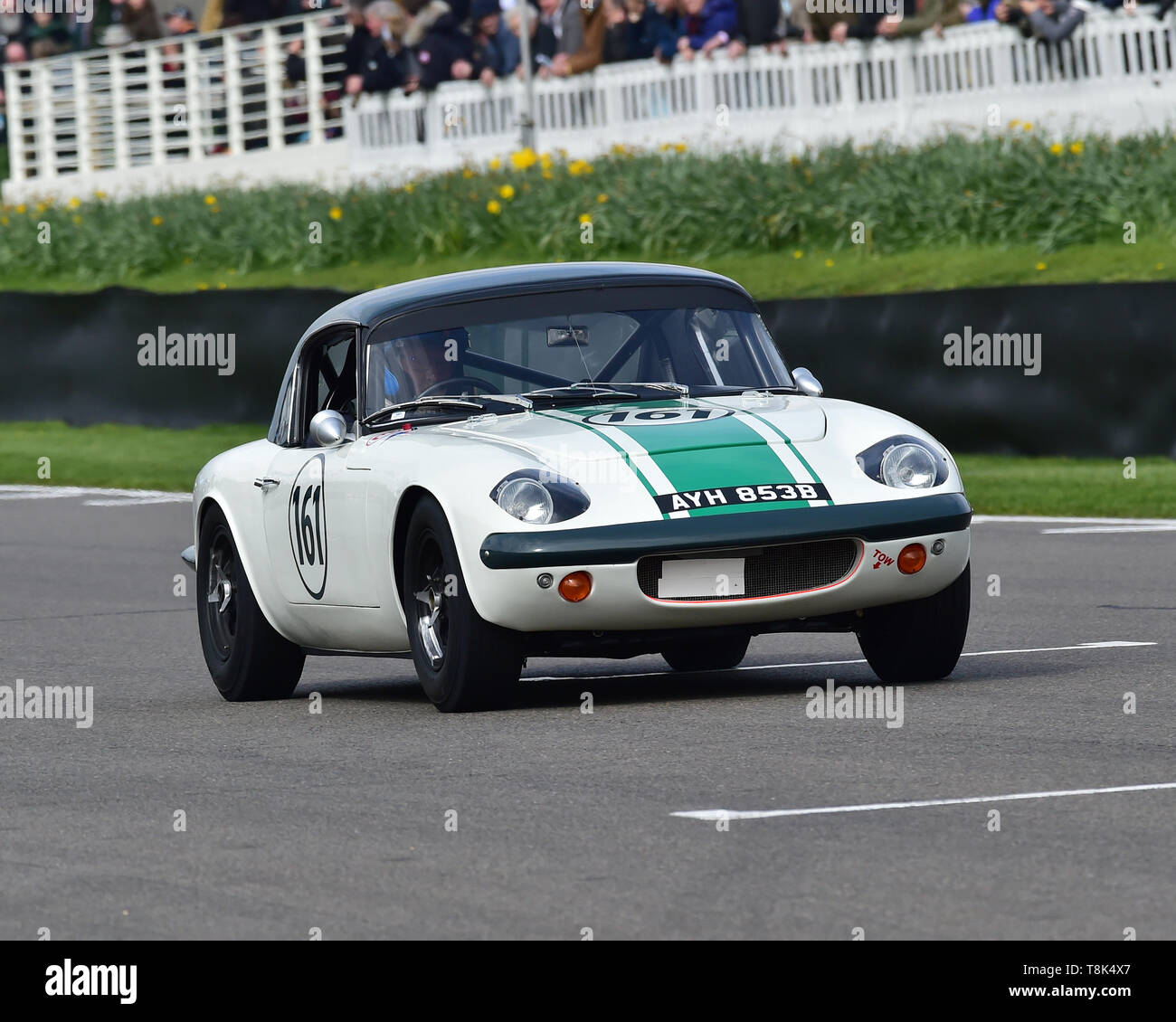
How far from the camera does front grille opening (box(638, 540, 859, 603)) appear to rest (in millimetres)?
8203

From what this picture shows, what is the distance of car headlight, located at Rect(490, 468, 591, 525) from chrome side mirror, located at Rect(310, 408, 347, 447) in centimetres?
115

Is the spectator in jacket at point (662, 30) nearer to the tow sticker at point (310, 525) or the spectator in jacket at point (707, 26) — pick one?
the spectator in jacket at point (707, 26)

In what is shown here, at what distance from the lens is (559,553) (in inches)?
320

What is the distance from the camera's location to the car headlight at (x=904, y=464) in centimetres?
851

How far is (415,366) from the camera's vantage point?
30.8ft

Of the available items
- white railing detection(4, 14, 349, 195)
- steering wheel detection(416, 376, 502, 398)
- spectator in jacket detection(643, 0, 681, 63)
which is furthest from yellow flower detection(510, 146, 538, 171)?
steering wheel detection(416, 376, 502, 398)

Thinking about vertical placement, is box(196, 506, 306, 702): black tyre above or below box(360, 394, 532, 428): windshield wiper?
below

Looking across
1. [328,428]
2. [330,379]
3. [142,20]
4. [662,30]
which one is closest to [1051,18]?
[662,30]

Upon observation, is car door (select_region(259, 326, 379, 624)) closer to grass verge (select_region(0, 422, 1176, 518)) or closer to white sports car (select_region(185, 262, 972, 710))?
white sports car (select_region(185, 262, 972, 710))

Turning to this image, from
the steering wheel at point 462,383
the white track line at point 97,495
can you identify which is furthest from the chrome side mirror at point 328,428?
the white track line at point 97,495

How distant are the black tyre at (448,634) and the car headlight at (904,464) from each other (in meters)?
1.29

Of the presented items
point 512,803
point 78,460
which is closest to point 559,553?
point 512,803
